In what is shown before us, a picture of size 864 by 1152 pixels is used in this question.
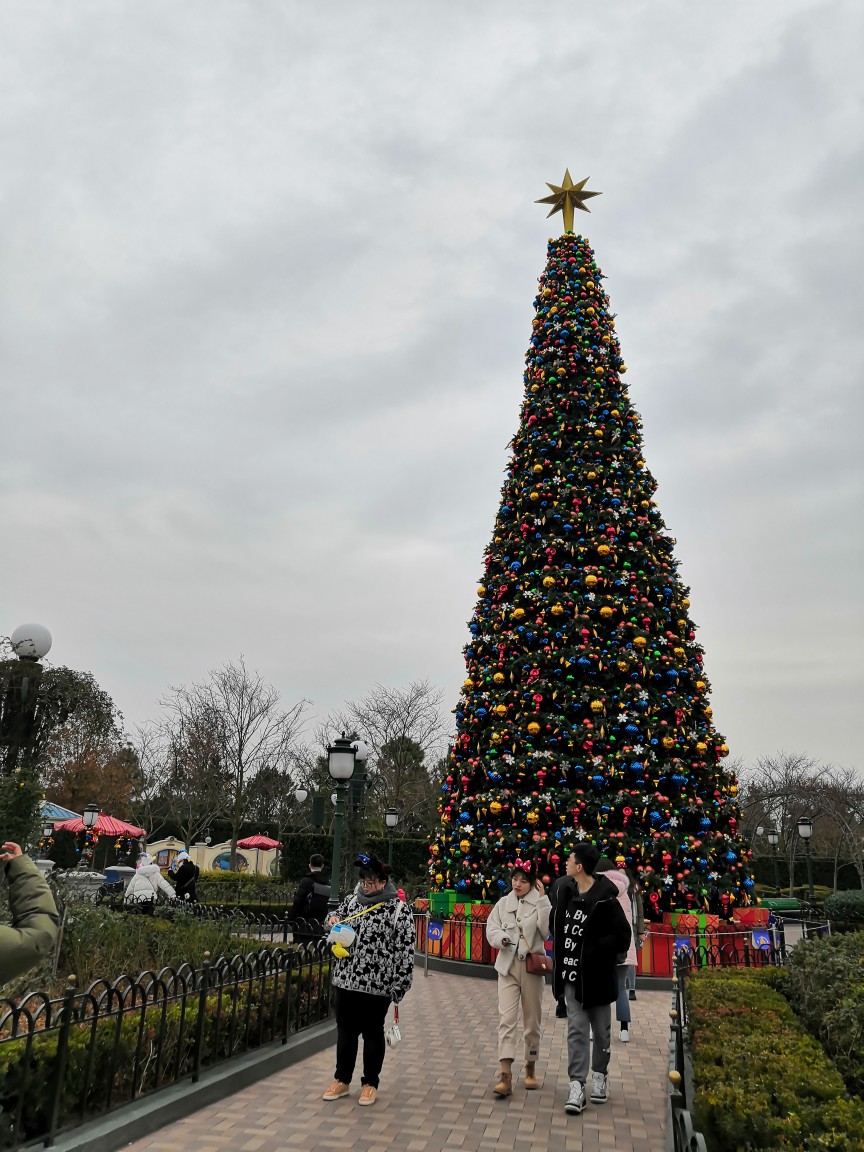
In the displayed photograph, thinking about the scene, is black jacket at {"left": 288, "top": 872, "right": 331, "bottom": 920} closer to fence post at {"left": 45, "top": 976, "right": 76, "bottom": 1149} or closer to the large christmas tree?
the large christmas tree

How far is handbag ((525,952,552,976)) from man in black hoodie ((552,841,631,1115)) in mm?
266

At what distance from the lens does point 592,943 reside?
234 inches

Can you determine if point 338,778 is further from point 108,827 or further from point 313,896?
point 108,827

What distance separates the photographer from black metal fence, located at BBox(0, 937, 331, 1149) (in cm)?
441

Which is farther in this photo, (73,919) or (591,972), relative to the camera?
(73,919)

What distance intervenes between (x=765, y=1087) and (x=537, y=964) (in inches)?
106

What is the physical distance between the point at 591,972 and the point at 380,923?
151cm

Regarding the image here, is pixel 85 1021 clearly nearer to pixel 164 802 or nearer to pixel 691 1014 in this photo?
pixel 691 1014

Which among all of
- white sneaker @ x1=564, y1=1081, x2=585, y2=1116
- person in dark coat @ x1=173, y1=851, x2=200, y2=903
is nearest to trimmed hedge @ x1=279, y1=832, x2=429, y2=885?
person in dark coat @ x1=173, y1=851, x2=200, y2=903

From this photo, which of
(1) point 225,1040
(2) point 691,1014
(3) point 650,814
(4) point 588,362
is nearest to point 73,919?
(1) point 225,1040

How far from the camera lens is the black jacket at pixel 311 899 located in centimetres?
1159

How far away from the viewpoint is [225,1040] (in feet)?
21.0

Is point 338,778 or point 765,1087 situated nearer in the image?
point 765,1087

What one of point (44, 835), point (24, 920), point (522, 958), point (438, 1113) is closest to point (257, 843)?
point (44, 835)
